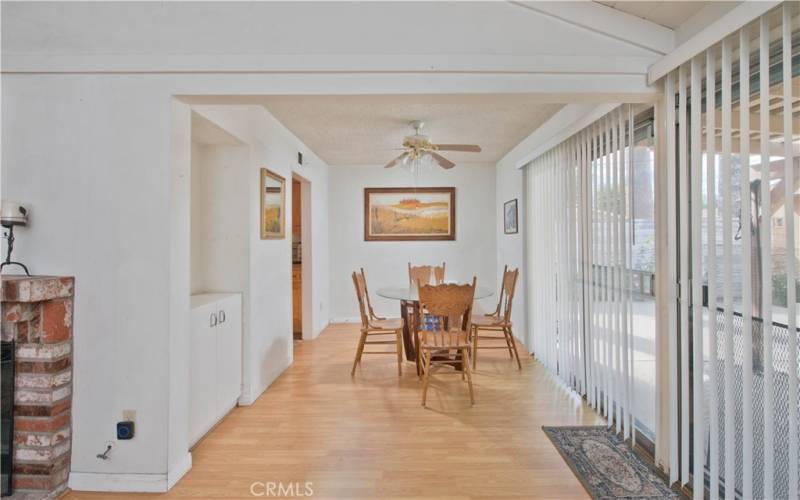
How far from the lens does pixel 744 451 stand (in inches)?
59.7

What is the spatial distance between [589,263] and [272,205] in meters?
2.67

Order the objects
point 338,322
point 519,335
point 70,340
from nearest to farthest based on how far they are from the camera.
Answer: point 70,340 < point 519,335 < point 338,322

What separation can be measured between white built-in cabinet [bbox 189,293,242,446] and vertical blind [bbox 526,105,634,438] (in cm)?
263

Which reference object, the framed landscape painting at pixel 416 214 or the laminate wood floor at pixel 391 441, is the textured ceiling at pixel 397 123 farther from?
the laminate wood floor at pixel 391 441

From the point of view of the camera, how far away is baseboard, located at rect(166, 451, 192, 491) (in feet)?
6.40

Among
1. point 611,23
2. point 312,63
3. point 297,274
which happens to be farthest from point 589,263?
point 297,274

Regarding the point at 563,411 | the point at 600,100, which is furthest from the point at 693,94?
the point at 563,411

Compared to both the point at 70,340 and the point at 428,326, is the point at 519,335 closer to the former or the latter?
the point at 428,326

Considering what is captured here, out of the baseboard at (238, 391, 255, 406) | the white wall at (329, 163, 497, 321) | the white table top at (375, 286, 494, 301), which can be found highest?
the white wall at (329, 163, 497, 321)

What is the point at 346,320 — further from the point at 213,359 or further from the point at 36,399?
the point at 36,399

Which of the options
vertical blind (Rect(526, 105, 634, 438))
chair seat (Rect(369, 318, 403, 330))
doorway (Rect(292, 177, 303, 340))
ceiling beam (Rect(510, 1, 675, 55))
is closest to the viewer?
ceiling beam (Rect(510, 1, 675, 55))

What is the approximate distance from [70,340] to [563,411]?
3.07 metres

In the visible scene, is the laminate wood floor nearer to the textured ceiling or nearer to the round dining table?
the round dining table

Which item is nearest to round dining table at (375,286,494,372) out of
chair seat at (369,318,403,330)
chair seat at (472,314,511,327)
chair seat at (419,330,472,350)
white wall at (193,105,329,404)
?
chair seat at (369,318,403,330)
